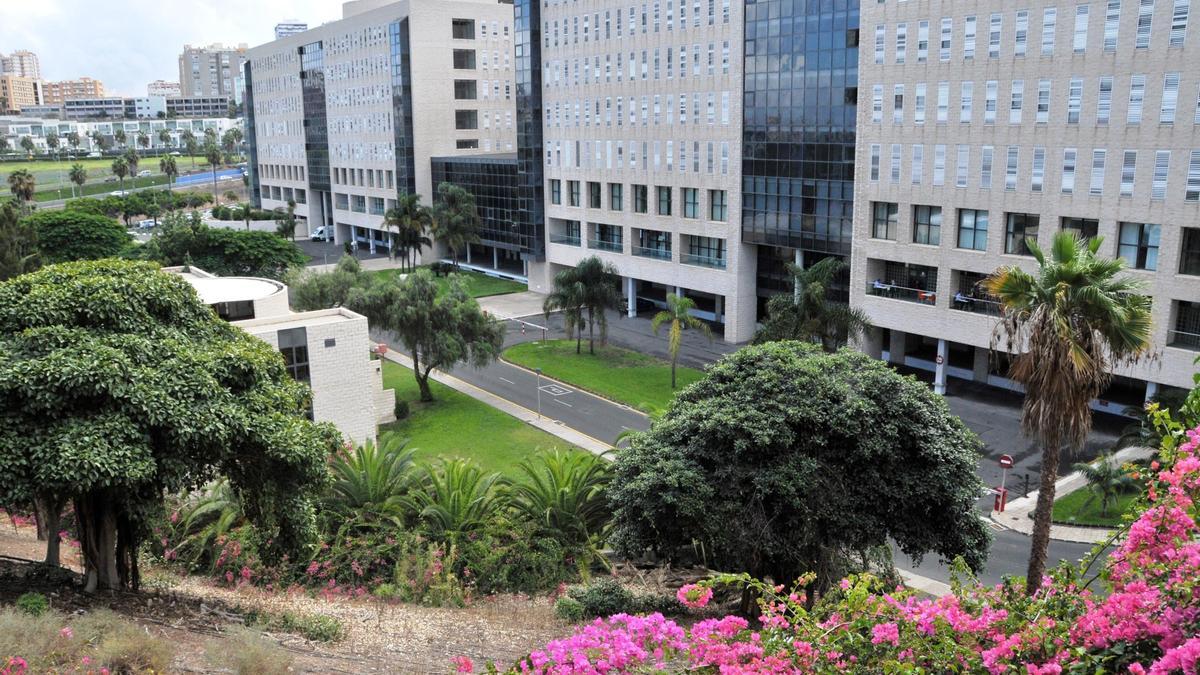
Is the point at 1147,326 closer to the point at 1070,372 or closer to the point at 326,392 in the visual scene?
the point at 1070,372

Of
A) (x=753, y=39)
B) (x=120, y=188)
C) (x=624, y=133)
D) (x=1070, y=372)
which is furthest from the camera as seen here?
(x=120, y=188)

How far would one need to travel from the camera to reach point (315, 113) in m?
105

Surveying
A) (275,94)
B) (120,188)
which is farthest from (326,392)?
(120,188)

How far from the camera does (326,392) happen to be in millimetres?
37906

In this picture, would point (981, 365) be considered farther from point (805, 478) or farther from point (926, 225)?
point (805, 478)

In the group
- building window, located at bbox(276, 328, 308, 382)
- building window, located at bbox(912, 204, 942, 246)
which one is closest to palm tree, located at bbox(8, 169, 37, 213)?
building window, located at bbox(276, 328, 308, 382)

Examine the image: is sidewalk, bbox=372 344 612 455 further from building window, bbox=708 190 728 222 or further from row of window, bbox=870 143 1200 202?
row of window, bbox=870 143 1200 202

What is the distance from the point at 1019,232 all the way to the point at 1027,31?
850cm

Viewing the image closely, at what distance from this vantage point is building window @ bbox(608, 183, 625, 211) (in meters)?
66.2

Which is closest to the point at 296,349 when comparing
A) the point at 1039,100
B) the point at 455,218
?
the point at 1039,100

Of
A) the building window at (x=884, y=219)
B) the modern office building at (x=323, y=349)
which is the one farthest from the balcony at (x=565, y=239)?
the modern office building at (x=323, y=349)

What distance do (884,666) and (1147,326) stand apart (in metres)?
14.0

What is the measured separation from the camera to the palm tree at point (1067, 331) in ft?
66.9

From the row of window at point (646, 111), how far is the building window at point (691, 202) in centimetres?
411
